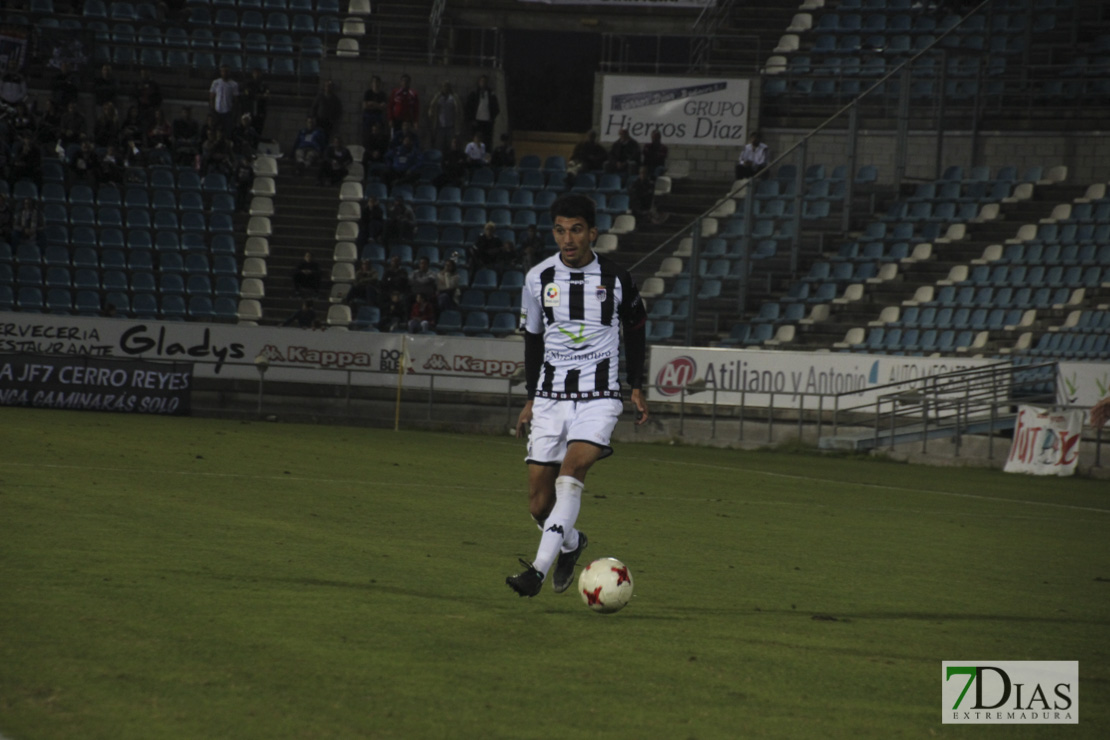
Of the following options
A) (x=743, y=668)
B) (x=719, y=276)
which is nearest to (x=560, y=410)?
(x=743, y=668)

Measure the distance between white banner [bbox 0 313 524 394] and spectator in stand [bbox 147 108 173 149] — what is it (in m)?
6.61

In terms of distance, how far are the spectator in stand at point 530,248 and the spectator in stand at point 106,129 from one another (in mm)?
9428

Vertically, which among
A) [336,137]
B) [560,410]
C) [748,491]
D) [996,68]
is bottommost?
[748,491]

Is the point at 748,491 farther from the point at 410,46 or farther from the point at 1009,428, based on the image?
the point at 410,46

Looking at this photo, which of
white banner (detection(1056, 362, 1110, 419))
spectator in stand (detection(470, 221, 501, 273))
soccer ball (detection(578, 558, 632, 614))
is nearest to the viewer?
soccer ball (detection(578, 558, 632, 614))

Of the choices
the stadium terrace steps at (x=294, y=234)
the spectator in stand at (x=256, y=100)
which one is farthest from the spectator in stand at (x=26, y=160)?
the stadium terrace steps at (x=294, y=234)

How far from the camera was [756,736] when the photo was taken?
15.8ft

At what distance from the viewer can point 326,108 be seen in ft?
102

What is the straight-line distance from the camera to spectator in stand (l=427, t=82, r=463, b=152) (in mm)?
31250

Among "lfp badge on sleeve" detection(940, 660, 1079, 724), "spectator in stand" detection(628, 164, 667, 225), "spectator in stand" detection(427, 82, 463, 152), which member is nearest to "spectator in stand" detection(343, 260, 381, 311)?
"spectator in stand" detection(427, 82, 463, 152)

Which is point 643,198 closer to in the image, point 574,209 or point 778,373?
point 778,373

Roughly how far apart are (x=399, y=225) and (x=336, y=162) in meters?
2.72

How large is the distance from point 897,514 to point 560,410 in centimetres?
735

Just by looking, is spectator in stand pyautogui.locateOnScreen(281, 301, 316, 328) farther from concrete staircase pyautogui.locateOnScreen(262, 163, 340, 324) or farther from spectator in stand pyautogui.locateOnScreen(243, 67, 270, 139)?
spectator in stand pyautogui.locateOnScreen(243, 67, 270, 139)
